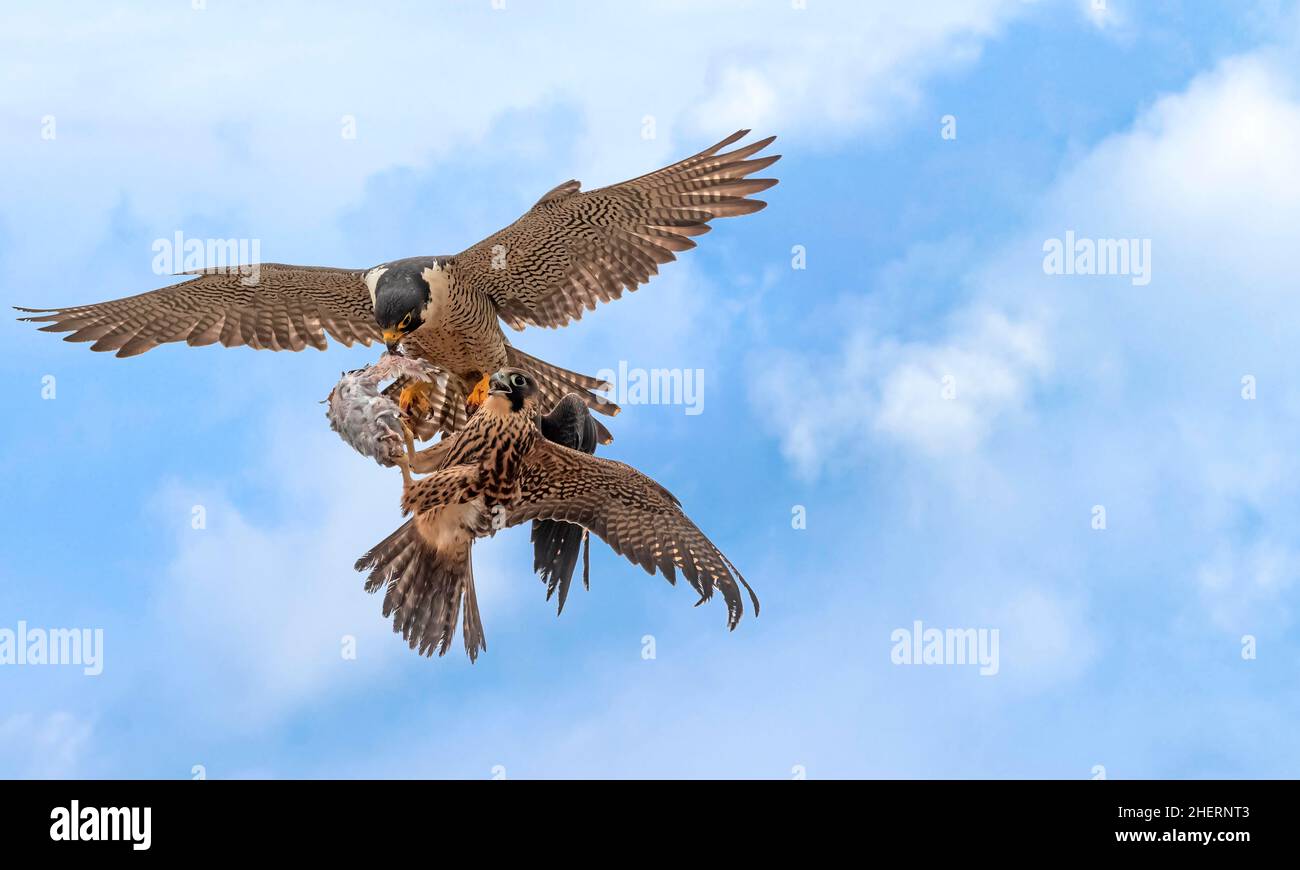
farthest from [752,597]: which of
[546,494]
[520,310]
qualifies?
[520,310]

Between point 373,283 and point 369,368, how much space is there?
1486mm

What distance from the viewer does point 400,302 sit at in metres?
7.25

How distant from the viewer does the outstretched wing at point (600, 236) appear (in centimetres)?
739

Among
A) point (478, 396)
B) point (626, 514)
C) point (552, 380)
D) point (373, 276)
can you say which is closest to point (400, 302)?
point (373, 276)

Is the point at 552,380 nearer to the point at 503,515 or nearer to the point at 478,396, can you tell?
the point at 478,396

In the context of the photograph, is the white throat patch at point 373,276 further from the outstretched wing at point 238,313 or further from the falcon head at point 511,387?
the falcon head at point 511,387

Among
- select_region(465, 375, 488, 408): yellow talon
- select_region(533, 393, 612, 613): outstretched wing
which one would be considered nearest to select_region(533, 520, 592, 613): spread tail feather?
select_region(533, 393, 612, 613): outstretched wing

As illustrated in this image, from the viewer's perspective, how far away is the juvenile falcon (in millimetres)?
6285

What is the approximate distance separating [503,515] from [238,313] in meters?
2.68

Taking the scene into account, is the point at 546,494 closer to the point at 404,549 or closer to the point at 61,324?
the point at 404,549

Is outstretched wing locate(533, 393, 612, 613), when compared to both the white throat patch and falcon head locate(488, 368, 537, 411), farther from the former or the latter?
the white throat patch

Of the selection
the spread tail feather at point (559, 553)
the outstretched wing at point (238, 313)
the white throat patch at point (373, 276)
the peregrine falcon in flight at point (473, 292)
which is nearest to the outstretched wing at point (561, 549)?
the spread tail feather at point (559, 553)

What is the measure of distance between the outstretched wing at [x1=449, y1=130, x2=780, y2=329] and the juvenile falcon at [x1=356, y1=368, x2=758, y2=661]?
55.6 inches

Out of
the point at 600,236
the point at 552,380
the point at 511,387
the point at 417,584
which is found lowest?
the point at 417,584
